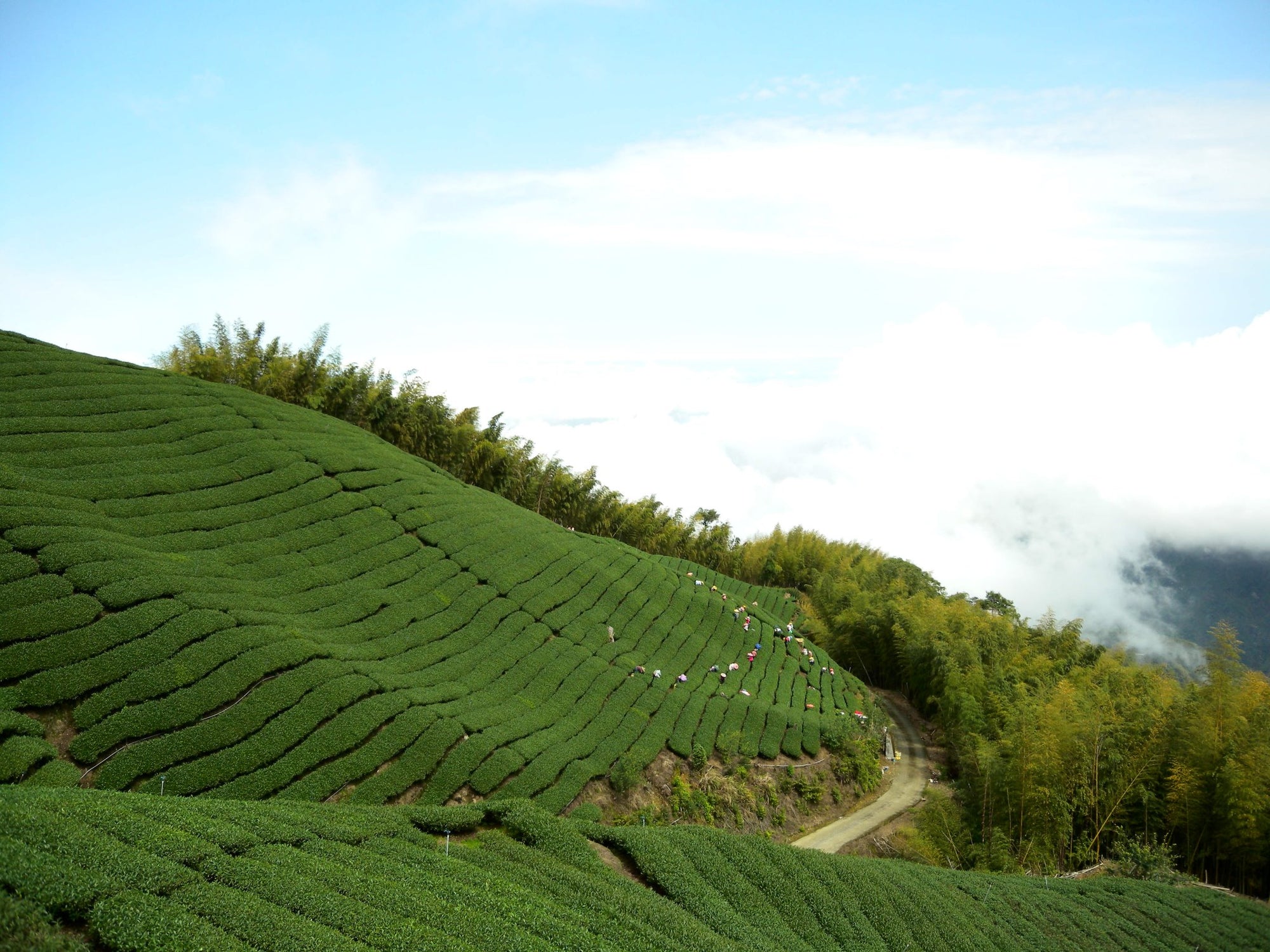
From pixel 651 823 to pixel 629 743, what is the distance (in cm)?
298

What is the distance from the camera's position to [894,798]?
31.2 meters

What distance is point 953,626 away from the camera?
3881 centimetres

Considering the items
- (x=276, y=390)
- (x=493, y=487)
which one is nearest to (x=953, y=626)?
(x=493, y=487)

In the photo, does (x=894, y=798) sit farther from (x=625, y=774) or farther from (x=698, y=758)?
(x=625, y=774)

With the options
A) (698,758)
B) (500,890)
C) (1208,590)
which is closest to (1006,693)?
(698,758)

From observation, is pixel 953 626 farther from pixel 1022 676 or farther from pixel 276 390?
pixel 276 390

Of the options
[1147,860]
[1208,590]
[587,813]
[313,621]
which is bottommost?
[587,813]

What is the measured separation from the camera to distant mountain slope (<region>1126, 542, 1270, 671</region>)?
241 ft

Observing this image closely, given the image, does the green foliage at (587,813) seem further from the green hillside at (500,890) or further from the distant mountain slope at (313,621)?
the green hillside at (500,890)

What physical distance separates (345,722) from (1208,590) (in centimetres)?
9410

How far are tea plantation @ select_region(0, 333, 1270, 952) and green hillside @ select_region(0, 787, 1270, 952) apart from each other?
0.06m

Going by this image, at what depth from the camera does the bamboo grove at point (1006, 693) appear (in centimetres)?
2295

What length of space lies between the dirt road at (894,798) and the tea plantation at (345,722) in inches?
121

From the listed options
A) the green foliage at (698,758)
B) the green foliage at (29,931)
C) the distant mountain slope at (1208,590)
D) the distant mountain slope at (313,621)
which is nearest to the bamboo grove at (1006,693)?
the distant mountain slope at (313,621)
